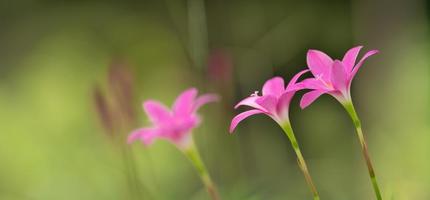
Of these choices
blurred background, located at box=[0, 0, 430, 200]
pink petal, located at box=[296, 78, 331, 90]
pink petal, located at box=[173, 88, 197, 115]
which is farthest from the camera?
blurred background, located at box=[0, 0, 430, 200]

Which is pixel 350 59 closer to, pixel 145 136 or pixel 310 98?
pixel 310 98

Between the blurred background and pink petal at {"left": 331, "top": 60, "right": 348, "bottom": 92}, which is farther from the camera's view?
the blurred background

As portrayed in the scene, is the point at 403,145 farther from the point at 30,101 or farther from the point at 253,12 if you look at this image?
the point at 30,101

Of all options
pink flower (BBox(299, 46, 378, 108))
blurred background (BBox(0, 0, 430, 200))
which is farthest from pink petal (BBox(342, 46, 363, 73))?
blurred background (BBox(0, 0, 430, 200))

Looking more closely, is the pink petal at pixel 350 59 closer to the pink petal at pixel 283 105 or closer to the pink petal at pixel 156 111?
the pink petal at pixel 283 105

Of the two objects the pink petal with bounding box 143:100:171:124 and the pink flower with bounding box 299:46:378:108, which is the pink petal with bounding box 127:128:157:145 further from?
the pink flower with bounding box 299:46:378:108

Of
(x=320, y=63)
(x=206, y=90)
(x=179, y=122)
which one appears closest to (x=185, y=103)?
(x=179, y=122)
